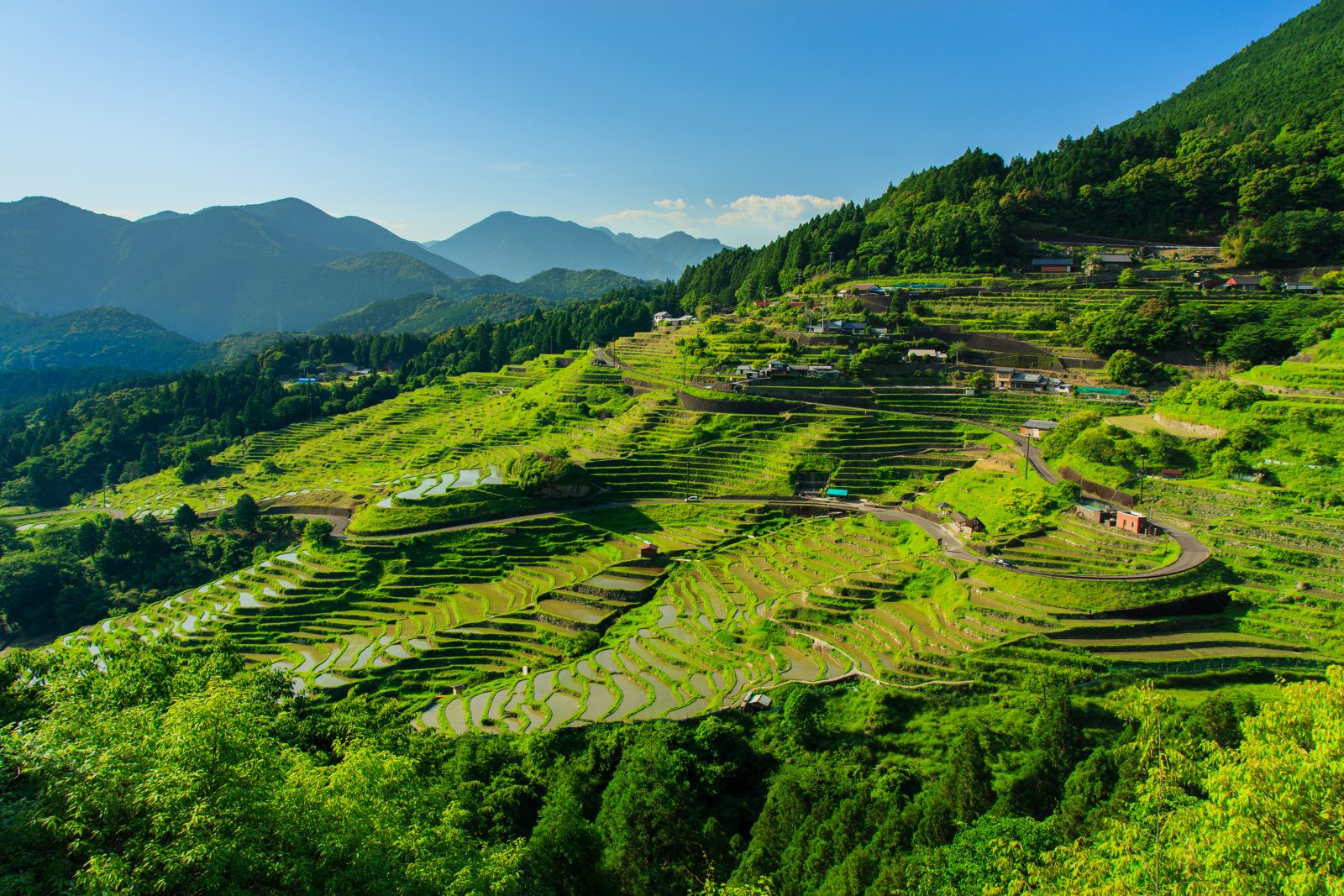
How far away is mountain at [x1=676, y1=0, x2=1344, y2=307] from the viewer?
60438 mm

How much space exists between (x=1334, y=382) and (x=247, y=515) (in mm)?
66913

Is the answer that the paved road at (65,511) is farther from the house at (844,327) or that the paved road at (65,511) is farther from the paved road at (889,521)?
the house at (844,327)

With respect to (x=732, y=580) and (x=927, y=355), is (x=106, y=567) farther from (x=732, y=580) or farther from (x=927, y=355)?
(x=927, y=355)

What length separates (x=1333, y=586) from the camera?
75.5 ft

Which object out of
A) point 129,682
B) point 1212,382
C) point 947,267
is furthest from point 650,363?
point 129,682

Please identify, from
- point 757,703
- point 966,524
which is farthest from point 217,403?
point 966,524

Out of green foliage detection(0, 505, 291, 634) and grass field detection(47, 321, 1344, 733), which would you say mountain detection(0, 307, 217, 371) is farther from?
grass field detection(47, 321, 1344, 733)

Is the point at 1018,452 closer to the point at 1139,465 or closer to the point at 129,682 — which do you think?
the point at 1139,465

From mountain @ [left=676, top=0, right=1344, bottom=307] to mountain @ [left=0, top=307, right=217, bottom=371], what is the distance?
139345mm

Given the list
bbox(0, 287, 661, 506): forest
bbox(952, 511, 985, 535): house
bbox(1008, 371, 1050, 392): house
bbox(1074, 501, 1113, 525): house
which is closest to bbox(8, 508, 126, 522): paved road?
bbox(0, 287, 661, 506): forest

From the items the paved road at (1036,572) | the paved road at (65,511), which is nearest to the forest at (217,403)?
the paved road at (65,511)

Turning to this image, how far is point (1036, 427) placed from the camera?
42.7 meters

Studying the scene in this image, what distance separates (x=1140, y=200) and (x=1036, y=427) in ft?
146

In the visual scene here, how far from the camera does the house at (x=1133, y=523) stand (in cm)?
2705
